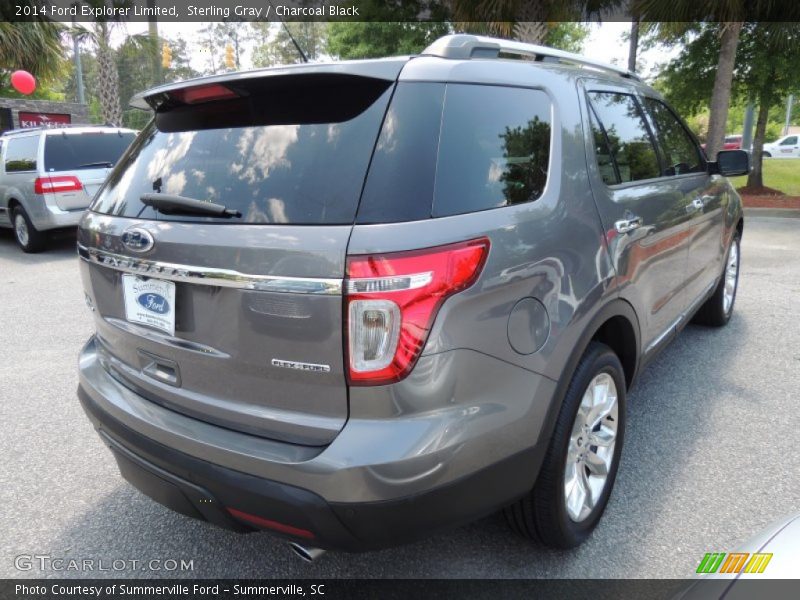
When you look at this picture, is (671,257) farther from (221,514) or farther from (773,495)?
(221,514)

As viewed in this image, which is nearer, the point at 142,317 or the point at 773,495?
the point at 142,317

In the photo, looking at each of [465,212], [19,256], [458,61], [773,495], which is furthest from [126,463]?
[19,256]

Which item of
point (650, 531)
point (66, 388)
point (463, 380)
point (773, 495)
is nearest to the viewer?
point (463, 380)

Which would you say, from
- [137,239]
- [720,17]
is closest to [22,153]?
[137,239]

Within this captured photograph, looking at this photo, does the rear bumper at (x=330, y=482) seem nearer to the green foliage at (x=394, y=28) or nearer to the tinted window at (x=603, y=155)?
the tinted window at (x=603, y=155)

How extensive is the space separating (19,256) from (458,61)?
9.33m

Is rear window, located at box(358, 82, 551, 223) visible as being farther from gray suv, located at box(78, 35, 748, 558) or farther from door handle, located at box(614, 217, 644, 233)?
door handle, located at box(614, 217, 644, 233)

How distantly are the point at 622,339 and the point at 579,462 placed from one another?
66 cm

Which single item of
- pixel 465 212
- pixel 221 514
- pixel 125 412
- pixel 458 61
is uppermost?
pixel 458 61

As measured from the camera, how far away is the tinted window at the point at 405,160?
1.63 meters

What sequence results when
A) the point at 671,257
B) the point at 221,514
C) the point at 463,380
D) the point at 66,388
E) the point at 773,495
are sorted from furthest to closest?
1. the point at 66,388
2. the point at 671,257
3. the point at 773,495
4. the point at 221,514
5. the point at 463,380

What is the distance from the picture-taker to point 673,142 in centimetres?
356

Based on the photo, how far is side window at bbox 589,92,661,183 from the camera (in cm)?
262

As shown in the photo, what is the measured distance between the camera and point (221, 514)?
72.0 inches
